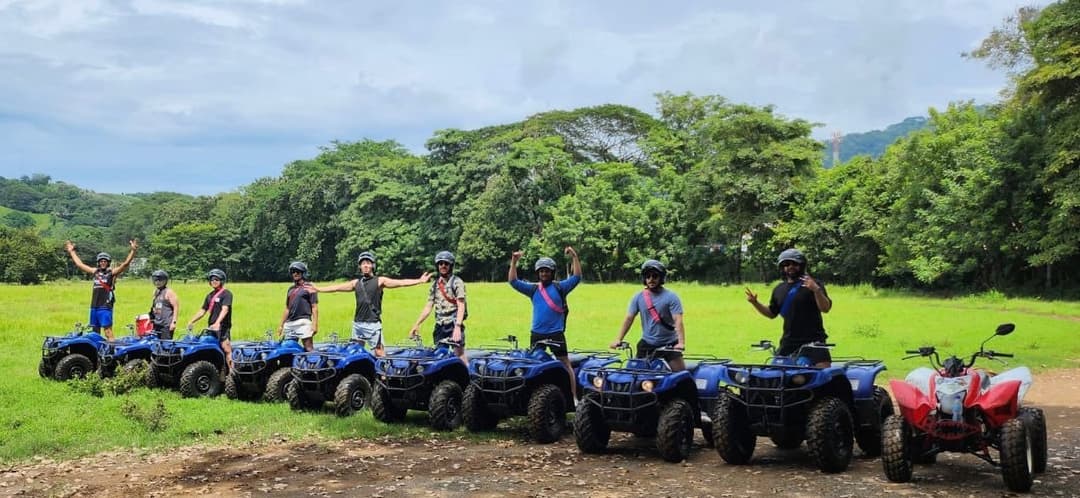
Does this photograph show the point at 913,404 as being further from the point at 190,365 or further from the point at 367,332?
the point at 190,365

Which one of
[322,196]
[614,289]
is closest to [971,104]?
[614,289]

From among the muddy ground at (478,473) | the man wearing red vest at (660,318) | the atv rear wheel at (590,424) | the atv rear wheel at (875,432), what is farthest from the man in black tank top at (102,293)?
the atv rear wheel at (875,432)

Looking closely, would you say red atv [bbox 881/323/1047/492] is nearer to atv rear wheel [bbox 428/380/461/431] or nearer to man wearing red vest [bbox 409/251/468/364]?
atv rear wheel [bbox 428/380/461/431]

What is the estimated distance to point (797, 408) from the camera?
8516 millimetres

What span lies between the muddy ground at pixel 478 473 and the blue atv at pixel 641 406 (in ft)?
0.77

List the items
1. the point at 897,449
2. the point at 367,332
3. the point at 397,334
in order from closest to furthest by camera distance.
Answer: the point at 897,449
the point at 367,332
the point at 397,334

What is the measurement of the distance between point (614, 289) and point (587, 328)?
79.8ft

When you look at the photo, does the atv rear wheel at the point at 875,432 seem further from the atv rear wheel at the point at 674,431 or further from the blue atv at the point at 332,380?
the blue atv at the point at 332,380

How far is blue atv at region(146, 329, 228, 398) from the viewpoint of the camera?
43.6 feet

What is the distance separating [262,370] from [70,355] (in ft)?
14.4

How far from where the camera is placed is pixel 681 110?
227 ft

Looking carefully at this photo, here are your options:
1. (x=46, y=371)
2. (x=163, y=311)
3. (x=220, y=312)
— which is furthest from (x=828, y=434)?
(x=46, y=371)

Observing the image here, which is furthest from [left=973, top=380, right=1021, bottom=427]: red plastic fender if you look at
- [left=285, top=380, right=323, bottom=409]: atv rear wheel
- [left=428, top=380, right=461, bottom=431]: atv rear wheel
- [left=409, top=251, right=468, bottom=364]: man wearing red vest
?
[left=285, top=380, right=323, bottom=409]: atv rear wheel

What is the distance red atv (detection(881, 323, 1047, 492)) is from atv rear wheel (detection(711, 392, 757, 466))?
139 centimetres
